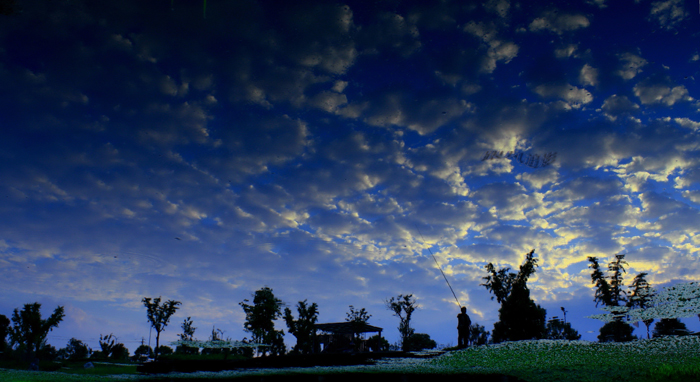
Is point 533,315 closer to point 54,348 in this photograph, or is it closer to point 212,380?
point 212,380

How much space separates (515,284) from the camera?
40.2 meters

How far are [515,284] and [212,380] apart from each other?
126 feet

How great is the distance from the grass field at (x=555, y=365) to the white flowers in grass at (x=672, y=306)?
265 cm

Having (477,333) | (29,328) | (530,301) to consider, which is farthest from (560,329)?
(29,328)

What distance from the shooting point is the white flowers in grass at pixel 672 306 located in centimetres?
1689

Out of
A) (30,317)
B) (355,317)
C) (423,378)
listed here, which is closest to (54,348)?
(30,317)

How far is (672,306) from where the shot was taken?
734 inches

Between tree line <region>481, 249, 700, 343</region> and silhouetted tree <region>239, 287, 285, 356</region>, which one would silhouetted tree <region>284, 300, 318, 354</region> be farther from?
tree line <region>481, 249, 700, 343</region>

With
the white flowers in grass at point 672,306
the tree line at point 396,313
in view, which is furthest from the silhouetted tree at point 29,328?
the white flowers in grass at point 672,306

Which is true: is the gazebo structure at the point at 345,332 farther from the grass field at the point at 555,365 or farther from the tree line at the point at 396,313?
the grass field at the point at 555,365

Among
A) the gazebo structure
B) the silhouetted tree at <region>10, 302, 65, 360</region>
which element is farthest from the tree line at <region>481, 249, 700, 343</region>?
the silhouetted tree at <region>10, 302, 65, 360</region>

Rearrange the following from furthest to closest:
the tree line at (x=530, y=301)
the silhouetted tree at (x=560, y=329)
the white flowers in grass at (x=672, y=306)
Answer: the silhouetted tree at (x=560, y=329) < the tree line at (x=530, y=301) < the white flowers in grass at (x=672, y=306)

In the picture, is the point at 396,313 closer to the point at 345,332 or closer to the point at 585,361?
the point at 345,332

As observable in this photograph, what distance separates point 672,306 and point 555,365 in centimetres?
1458
